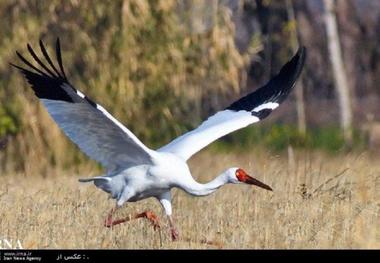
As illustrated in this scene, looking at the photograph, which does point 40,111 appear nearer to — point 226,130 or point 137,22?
point 137,22

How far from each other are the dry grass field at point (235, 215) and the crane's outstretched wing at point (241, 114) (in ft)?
1.83

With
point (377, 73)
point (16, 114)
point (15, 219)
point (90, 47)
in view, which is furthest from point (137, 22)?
point (377, 73)

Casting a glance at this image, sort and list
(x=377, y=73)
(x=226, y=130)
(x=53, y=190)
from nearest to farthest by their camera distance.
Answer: (x=226, y=130)
(x=53, y=190)
(x=377, y=73)

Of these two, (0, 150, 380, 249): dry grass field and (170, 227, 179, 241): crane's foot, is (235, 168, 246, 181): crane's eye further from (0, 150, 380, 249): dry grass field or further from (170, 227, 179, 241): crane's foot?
(170, 227, 179, 241): crane's foot

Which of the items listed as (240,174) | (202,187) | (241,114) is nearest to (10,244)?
(202,187)

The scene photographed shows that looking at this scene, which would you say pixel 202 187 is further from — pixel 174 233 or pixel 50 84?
pixel 50 84

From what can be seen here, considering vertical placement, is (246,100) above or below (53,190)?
above

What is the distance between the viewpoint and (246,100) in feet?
41.1

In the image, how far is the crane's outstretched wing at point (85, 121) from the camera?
34.1 ft

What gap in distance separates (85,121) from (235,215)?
53.9 inches

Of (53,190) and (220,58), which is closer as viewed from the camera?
(53,190)
